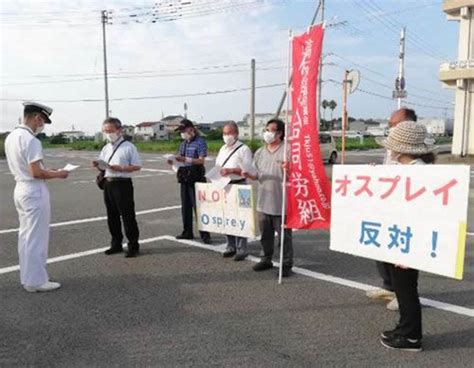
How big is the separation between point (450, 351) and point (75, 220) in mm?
7164

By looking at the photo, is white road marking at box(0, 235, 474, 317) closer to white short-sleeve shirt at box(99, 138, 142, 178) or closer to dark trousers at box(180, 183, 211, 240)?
dark trousers at box(180, 183, 211, 240)

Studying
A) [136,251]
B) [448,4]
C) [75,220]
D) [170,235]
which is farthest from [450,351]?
[448,4]

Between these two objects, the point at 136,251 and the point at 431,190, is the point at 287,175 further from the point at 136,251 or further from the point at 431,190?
the point at 136,251

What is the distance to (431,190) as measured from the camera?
11.2ft

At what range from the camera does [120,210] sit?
628 cm

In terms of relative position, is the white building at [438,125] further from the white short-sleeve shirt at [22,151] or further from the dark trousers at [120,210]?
the white short-sleeve shirt at [22,151]

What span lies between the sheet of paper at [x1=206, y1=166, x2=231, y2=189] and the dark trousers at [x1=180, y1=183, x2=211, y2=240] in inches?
33.2

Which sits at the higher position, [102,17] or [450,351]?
[102,17]

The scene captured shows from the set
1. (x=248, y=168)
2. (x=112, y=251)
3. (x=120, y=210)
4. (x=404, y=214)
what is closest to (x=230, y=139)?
(x=248, y=168)

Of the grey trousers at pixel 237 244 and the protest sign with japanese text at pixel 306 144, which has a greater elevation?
the protest sign with japanese text at pixel 306 144

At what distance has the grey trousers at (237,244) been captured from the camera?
620cm

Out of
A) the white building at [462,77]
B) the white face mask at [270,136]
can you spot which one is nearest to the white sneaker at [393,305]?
the white face mask at [270,136]

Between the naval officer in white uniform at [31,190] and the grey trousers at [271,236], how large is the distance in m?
2.33

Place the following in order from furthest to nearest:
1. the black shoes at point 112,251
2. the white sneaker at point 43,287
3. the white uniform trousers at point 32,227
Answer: the black shoes at point 112,251
the white sneaker at point 43,287
the white uniform trousers at point 32,227
